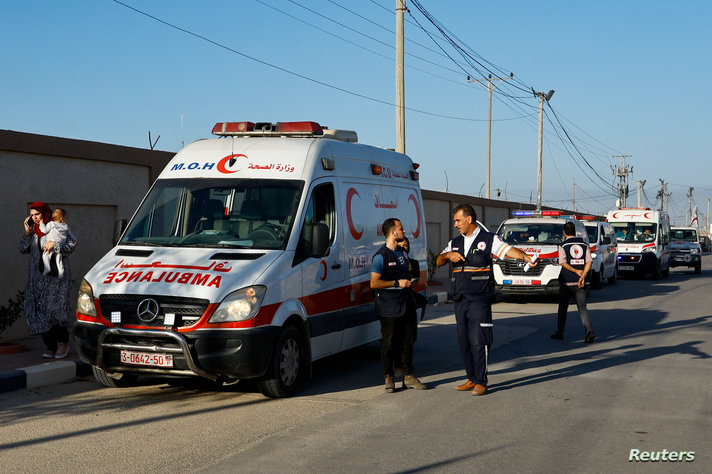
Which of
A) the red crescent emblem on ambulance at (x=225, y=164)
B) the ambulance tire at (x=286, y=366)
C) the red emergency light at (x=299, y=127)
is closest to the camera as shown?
the ambulance tire at (x=286, y=366)

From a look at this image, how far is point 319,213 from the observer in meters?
8.30

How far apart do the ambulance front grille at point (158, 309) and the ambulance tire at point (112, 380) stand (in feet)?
3.10

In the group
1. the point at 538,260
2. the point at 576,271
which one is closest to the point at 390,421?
the point at 576,271

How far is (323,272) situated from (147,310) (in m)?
1.89

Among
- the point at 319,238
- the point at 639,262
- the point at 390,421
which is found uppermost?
the point at 319,238

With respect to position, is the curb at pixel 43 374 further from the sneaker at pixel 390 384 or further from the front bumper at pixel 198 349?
the sneaker at pixel 390 384

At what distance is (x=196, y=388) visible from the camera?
A: 816 cm

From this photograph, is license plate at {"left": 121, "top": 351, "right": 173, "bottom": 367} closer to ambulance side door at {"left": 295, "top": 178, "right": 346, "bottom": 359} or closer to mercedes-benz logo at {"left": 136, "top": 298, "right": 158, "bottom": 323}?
mercedes-benz logo at {"left": 136, "top": 298, "right": 158, "bottom": 323}

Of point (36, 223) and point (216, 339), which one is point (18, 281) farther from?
point (216, 339)

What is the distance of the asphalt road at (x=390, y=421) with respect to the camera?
5.48 m

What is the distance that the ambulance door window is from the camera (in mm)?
7840

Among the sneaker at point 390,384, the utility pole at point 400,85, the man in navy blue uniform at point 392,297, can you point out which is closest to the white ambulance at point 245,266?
the man in navy blue uniform at point 392,297

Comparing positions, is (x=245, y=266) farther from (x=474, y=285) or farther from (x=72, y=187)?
(x=72, y=187)

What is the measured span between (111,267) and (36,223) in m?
2.23
